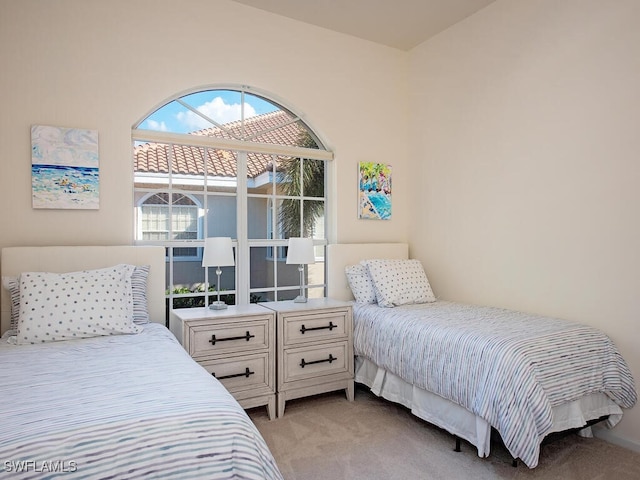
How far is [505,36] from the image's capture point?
313cm

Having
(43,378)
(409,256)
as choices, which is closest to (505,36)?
(409,256)

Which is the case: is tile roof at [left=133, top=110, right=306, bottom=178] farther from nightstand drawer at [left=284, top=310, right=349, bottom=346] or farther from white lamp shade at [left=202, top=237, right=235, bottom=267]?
nightstand drawer at [left=284, top=310, right=349, bottom=346]

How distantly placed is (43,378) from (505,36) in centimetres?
349

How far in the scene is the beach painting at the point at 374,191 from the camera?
379cm

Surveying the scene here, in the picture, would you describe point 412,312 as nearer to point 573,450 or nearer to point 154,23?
point 573,450

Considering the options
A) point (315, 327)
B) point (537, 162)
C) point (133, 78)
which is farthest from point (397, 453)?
point (133, 78)

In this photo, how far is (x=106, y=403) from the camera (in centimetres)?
129

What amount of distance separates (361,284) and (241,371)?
121cm

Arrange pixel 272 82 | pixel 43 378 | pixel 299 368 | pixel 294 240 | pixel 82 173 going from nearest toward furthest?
pixel 43 378 < pixel 82 173 < pixel 299 368 < pixel 294 240 < pixel 272 82

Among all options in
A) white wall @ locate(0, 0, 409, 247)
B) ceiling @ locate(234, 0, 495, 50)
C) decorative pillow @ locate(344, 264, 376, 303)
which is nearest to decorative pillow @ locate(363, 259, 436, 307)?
decorative pillow @ locate(344, 264, 376, 303)

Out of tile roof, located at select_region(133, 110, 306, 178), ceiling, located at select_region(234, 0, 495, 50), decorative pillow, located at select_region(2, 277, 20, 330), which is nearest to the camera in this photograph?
decorative pillow, located at select_region(2, 277, 20, 330)

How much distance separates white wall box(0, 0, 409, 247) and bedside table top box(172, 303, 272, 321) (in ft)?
2.11

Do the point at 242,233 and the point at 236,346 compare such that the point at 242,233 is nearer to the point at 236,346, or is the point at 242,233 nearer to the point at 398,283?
the point at 236,346

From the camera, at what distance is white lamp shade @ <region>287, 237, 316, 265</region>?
3082 millimetres
